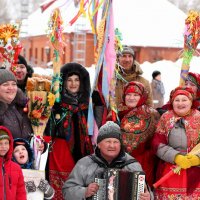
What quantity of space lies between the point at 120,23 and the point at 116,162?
2585 centimetres

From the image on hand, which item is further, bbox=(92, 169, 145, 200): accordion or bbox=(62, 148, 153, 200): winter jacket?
bbox=(62, 148, 153, 200): winter jacket

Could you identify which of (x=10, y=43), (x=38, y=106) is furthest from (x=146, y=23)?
(x=38, y=106)

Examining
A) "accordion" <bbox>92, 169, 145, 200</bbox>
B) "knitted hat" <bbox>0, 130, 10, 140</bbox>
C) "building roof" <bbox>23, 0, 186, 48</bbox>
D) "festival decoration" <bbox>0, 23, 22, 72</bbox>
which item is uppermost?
"building roof" <bbox>23, 0, 186, 48</bbox>

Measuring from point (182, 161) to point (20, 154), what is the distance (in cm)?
141

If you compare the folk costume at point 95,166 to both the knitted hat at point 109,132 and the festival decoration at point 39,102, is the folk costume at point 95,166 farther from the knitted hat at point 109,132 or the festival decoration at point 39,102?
the festival decoration at point 39,102

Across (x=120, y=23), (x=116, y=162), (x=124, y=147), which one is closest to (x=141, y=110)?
(x=124, y=147)

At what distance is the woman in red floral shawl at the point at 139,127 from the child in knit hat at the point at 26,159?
97cm

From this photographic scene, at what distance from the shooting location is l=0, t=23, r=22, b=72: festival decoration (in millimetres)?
6020

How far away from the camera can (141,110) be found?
568 centimetres

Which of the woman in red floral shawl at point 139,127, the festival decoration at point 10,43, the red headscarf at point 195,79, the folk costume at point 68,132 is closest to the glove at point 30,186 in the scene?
the folk costume at point 68,132

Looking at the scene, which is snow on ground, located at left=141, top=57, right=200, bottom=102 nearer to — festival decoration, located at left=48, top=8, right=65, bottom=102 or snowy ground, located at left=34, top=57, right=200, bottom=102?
snowy ground, located at left=34, top=57, right=200, bottom=102

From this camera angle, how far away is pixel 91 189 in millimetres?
4898

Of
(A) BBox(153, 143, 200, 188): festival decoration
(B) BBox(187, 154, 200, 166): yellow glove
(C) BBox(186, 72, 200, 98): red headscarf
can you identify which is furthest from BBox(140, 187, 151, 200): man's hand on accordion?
(C) BBox(186, 72, 200, 98): red headscarf

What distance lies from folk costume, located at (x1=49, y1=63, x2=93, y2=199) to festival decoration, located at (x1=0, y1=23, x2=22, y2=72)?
618 mm
